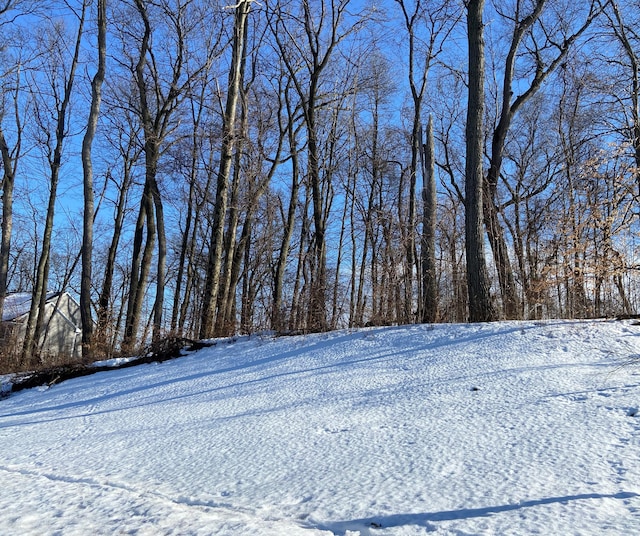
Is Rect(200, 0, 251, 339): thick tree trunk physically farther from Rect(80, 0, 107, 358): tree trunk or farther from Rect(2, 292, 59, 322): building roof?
Rect(2, 292, 59, 322): building roof

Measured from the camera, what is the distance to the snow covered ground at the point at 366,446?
97.6 inches

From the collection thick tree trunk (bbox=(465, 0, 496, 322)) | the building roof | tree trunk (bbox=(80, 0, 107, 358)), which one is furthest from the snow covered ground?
the building roof

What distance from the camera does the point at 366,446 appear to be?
3498 millimetres

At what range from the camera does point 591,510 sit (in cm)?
232

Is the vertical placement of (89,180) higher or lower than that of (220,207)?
higher

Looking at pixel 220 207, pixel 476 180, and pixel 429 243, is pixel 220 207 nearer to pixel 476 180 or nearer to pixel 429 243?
pixel 429 243

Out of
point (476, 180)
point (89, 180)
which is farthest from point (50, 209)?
point (476, 180)

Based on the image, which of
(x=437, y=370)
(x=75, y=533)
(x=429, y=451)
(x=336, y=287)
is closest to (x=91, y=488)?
(x=75, y=533)

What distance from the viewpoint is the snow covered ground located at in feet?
8.13

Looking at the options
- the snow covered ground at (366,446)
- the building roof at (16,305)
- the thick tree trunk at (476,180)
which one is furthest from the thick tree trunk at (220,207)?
the building roof at (16,305)

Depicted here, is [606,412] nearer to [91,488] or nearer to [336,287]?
[91,488]

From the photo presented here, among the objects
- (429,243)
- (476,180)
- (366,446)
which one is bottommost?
(366,446)

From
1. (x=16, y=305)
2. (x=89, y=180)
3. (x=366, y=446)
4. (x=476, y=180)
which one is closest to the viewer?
(x=366, y=446)

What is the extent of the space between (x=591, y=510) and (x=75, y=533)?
2.54 metres
